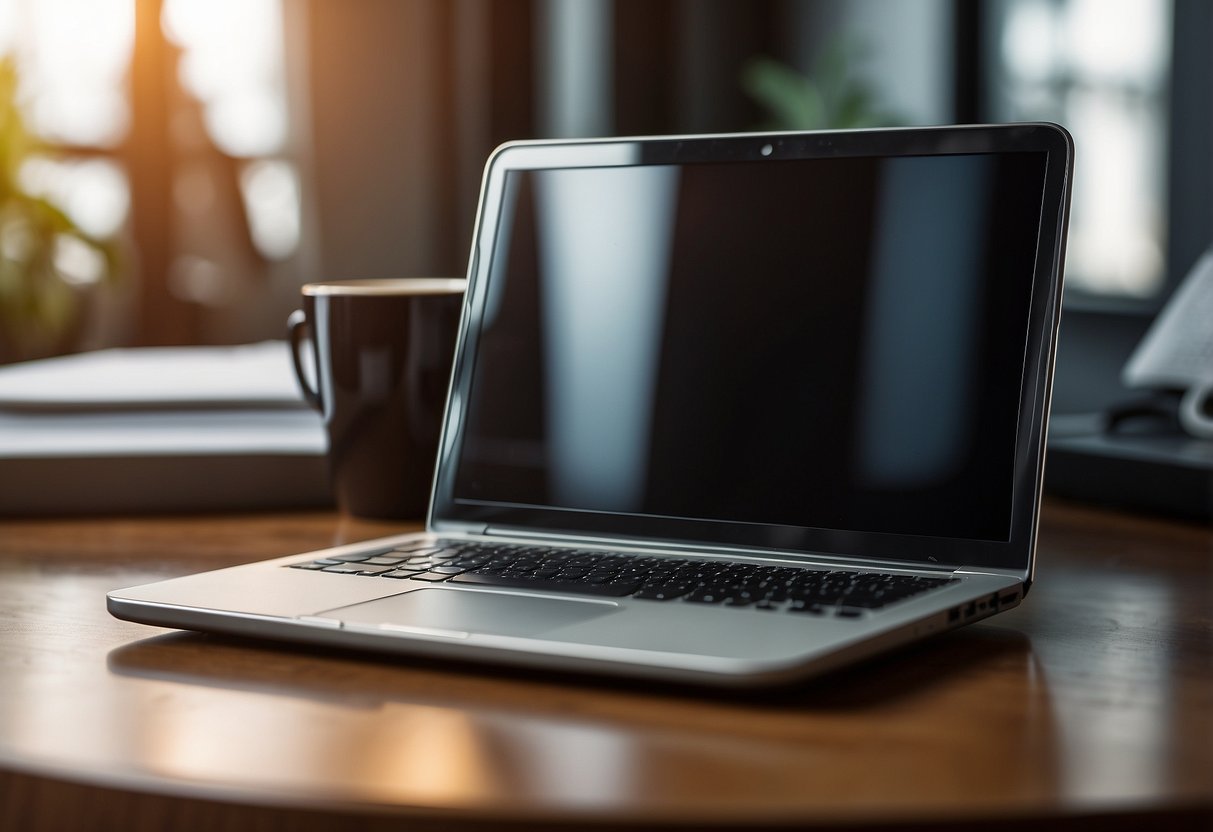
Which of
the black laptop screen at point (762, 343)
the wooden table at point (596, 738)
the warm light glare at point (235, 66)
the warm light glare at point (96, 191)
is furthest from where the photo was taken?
the warm light glare at point (235, 66)

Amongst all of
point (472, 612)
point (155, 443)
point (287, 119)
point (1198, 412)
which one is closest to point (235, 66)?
point (287, 119)

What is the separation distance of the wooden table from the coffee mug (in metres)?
0.30

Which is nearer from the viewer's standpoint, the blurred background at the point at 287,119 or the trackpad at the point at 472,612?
the trackpad at the point at 472,612

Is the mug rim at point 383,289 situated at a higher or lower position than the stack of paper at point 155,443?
higher

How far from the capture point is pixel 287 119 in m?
5.25

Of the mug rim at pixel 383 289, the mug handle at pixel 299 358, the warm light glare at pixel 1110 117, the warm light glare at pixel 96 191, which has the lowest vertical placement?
the mug handle at pixel 299 358

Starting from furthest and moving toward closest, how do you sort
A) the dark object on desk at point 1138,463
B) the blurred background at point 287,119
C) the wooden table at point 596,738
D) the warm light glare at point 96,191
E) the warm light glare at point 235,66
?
the warm light glare at point 235,66, the warm light glare at point 96,191, the blurred background at point 287,119, the dark object on desk at point 1138,463, the wooden table at point 596,738

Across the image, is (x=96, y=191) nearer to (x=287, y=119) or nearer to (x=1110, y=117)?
(x=287, y=119)

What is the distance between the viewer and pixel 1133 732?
1.55 feet

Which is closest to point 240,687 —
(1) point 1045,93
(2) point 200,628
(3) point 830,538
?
(2) point 200,628

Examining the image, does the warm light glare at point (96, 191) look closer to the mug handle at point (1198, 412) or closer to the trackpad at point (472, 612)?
the mug handle at point (1198, 412)

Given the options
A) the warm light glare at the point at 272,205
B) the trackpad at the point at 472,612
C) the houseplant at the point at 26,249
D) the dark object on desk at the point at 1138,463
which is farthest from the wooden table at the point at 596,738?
the warm light glare at the point at 272,205

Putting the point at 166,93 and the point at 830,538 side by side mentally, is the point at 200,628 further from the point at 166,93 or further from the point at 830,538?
the point at 166,93

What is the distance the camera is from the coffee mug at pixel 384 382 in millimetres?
951
